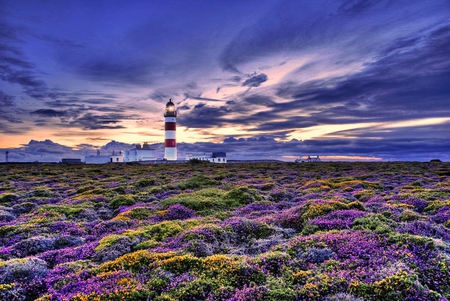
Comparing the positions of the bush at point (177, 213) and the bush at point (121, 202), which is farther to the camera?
the bush at point (121, 202)

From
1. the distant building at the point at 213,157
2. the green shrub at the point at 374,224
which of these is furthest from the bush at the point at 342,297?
the distant building at the point at 213,157

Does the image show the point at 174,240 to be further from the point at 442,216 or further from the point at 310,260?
the point at 442,216

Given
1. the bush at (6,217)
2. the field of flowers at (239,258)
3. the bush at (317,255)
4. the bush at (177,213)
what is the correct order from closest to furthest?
the field of flowers at (239,258), the bush at (317,255), the bush at (177,213), the bush at (6,217)

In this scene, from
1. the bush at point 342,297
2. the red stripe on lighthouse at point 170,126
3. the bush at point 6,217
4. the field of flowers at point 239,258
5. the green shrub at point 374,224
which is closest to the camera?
the bush at point 342,297

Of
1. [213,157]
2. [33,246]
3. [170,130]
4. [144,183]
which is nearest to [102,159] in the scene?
[170,130]

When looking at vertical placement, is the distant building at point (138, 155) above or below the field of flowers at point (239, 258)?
above

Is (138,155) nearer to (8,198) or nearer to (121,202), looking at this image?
(8,198)

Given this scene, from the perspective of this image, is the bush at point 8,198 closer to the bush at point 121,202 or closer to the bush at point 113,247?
the bush at point 121,202

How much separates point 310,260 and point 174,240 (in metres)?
4.96

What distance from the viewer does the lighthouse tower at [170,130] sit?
90.5 meters

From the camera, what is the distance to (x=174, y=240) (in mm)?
10328

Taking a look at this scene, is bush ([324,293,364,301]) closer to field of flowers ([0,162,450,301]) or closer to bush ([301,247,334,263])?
field of flowers ([0,162,450,301])

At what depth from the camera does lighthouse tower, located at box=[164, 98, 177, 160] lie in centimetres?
9050

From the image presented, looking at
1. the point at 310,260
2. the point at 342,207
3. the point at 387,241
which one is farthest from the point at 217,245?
the point at 342,207
